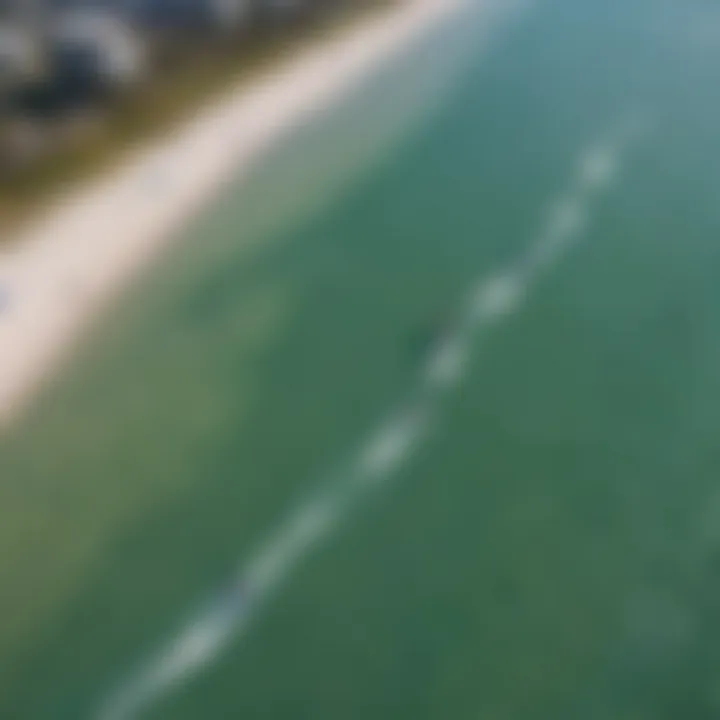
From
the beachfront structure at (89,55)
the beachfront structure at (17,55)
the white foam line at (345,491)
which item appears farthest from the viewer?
the beachfront structure at (89,55)

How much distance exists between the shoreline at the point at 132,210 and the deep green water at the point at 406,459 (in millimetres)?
701

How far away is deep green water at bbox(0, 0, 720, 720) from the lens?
2180 cm

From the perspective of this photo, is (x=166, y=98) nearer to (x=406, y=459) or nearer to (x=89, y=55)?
(x=89, y=55)

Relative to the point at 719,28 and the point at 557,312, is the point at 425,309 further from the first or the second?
the point at 719,28

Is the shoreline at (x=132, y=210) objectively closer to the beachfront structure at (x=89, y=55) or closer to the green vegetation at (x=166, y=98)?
the green vegetation at (x=166, y=98)

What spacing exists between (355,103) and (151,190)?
8.92 m

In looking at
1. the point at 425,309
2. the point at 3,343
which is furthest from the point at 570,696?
the point at 3,343

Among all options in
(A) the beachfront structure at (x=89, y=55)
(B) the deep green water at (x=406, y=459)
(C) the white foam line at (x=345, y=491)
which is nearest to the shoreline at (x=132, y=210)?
(B) the deep green water at (x=406, y=459)

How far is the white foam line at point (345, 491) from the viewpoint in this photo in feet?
71.5

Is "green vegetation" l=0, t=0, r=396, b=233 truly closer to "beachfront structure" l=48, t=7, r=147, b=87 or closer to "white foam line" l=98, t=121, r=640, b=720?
"beachfront structure" l=48, t=7, r=147, b=87

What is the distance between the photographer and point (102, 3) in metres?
37.7

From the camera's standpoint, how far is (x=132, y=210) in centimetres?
3164

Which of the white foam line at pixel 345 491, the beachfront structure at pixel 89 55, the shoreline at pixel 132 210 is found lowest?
the white foam line at pixel 345 491

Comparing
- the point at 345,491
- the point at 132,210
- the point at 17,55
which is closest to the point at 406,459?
the point at 345,491
